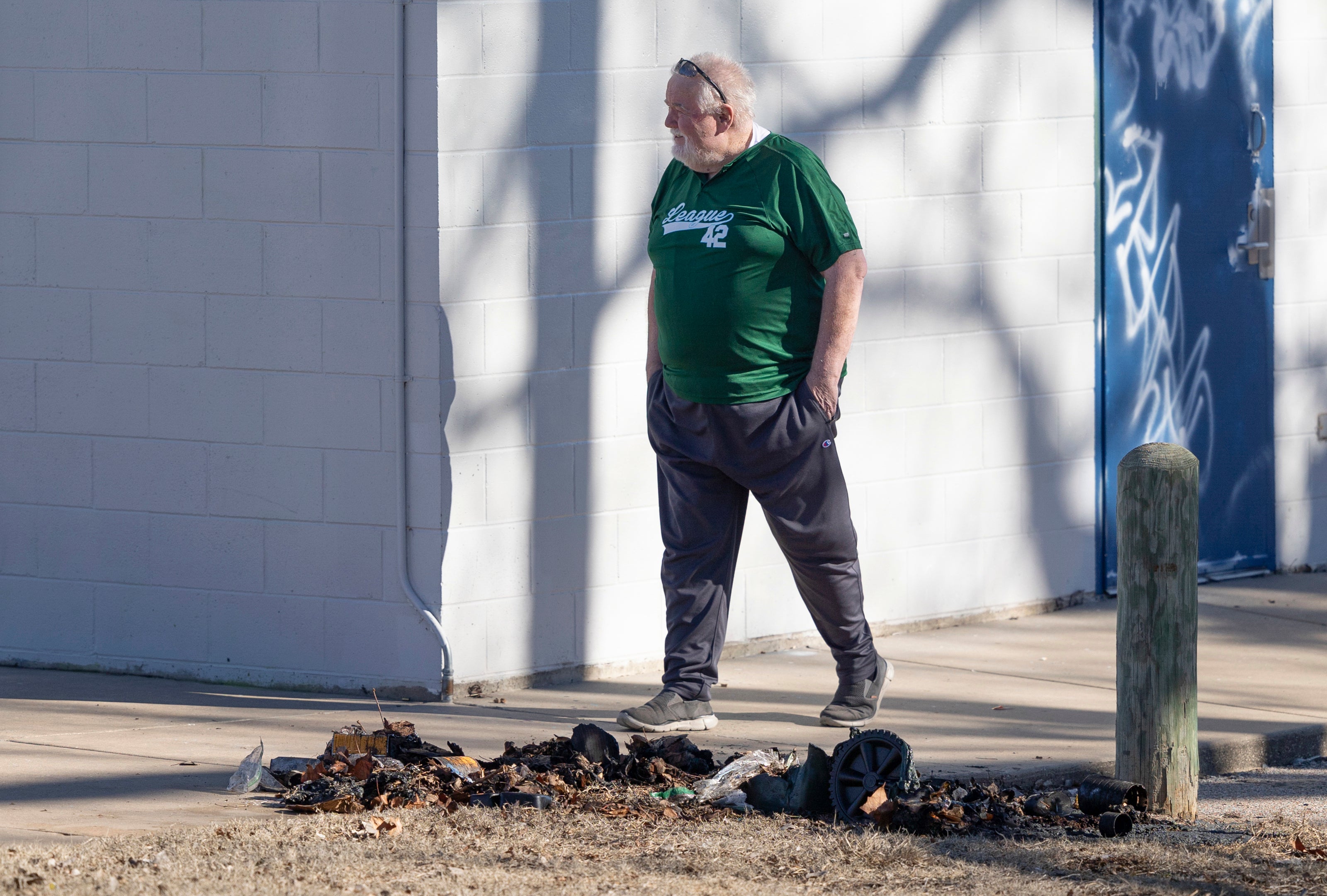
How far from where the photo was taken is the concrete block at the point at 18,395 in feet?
25.2

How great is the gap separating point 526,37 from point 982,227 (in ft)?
7.71

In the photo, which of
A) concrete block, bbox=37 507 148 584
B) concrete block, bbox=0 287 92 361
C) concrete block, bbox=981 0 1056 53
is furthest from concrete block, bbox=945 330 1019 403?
concrete block, bbox=0 287 92 361

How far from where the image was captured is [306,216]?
7.22 meters

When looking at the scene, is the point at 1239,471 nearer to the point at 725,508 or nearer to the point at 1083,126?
the point at 1083,126

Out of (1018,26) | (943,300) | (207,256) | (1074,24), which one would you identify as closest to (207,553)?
(207,256)

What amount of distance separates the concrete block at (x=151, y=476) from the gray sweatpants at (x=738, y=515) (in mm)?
1811

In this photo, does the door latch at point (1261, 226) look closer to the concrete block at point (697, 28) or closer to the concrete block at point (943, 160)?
the concrete block at point (943, 160)

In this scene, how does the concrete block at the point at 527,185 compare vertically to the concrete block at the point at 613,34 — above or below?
below

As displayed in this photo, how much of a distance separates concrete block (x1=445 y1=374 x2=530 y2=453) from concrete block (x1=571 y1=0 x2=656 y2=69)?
3.85 feet

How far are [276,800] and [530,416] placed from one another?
6.80 feet

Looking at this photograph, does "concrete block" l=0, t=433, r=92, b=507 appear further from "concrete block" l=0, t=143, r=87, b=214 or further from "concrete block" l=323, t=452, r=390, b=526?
"concrete block" l=323, t=452, r=390, b=526

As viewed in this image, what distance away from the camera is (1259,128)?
371 inches

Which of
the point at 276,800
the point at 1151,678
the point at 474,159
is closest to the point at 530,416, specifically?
the point at 474,159

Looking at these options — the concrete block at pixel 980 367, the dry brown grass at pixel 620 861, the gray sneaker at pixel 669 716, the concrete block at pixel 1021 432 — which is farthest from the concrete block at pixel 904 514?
the dry brown grass at pixel 620 861
